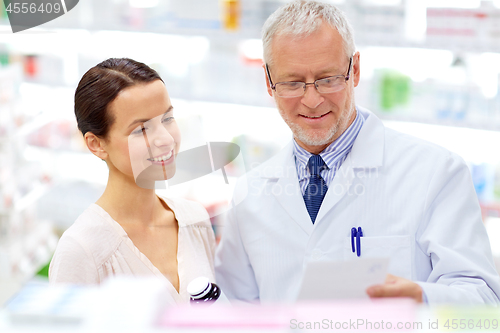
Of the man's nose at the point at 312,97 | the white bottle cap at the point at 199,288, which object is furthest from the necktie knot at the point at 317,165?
the white bottle cap at the point at 199,288

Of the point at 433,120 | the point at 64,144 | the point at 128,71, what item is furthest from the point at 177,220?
the point at 64,144

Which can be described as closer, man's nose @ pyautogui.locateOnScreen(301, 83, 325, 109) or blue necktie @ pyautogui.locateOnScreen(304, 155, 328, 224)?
man's nose @ pyautogui.locateOnScreen(301, 83, 325, 109)

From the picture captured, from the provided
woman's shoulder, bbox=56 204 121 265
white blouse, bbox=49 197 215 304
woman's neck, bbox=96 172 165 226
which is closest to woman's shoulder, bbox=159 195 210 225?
white blouse, bbox=49 197 215 304

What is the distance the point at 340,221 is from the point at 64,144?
290 cm

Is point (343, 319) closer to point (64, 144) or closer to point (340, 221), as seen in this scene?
point (340, 221)

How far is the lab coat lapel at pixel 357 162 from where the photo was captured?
1.39 meters

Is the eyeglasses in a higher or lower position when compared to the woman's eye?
higher

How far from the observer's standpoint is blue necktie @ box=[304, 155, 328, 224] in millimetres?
1430

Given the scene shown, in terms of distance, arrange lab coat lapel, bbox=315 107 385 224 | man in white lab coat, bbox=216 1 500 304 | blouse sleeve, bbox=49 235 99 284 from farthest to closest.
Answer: lab coat lapel, bbox=315 107 385 224
man in white lab coat, bbox=216 1 500 304
blouse sleeve, bbox=49 235 99 284

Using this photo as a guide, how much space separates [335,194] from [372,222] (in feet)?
0.42

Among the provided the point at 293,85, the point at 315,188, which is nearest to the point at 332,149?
the point at 315,188

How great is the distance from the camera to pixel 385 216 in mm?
1361

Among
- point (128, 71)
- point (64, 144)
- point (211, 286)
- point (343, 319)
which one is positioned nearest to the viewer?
point (343, 319)

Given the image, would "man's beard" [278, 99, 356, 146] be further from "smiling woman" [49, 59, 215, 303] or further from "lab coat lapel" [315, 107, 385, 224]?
"smiling woman" [49, 59, 215, 303]
